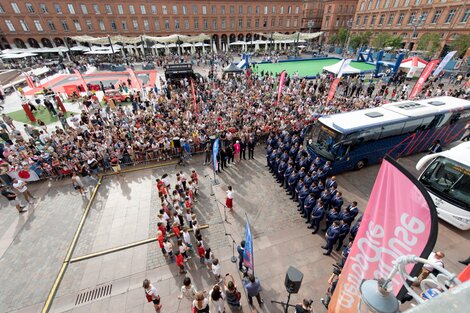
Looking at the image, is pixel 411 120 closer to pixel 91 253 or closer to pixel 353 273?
pixel 353 273

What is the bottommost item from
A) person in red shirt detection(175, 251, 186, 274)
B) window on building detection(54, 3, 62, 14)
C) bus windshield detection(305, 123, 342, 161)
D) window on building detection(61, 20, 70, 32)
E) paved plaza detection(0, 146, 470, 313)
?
paved plaza detection(0, 146, 470, 313)

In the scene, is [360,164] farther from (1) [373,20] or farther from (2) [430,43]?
(1) [373,20]

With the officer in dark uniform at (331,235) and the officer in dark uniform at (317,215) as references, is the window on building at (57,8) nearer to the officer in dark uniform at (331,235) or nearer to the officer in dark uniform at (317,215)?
the officer in dark uniform at (317,215)

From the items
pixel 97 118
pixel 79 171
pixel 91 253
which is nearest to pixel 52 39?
pixel 97 118

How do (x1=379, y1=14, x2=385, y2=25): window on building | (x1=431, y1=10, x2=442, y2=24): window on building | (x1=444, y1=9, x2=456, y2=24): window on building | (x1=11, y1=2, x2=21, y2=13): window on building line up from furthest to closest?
(x1=379, y1=14, x2=385, y2=25): window on building → (x1=11, y1=2, x2=21, y2=13): window on building → (x1=431, y1=10, x2=442, y2=24): window on building → (x1=444, y1=9, x2=456, y2=24): window on building

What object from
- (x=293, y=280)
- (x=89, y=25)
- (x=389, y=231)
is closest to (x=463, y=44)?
(x=389, y=231)

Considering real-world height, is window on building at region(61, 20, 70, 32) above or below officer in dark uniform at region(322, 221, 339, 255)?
above

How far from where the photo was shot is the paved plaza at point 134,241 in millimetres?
7324

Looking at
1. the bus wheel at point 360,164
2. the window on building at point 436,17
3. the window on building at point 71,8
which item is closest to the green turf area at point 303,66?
the window on building at point 436,17

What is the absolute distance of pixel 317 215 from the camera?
8.80 m

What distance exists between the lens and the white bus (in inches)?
330

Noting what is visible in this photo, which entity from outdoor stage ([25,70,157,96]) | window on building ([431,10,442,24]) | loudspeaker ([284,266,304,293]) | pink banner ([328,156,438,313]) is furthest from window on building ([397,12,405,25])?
loudspeaker ([284,266,304,293])

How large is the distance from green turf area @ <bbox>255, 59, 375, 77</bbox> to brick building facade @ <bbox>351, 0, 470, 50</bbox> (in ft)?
23.3

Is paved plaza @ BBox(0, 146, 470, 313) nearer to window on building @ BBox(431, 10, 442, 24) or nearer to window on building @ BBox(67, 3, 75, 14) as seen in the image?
window on building @ BBox(431, 10, 442, 24)
